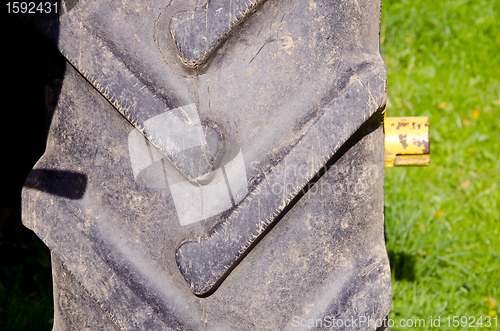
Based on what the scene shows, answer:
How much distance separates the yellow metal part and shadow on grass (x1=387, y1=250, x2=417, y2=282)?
78 cm

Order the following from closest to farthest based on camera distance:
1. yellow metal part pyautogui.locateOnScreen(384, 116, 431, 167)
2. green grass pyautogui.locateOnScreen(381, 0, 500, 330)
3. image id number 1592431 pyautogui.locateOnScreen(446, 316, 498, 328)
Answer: yellow metal part pyautogui.locateOnScreen(384, 116, 431, 167), image id number 1592431 pyautogui.locateOnScreen(446, 316, 498, 328), green grass pyautogui.locateOnScreen(381, 0, 500, 330)

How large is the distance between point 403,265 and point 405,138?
2.75 ft

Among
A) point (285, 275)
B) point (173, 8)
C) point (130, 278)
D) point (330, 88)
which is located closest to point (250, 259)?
point (285, 275)

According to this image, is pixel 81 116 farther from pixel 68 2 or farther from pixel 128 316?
pixel 128 316

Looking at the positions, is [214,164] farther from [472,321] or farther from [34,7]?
[472,321]

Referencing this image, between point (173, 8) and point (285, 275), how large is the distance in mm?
450

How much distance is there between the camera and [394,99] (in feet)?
7.22

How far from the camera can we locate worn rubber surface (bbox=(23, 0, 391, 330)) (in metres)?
0.63

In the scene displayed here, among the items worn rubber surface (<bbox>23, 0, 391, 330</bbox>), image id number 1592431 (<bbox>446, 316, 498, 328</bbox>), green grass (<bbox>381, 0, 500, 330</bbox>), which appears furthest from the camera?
green grass (<bbox>381, 0, 500, 330</bbox>)

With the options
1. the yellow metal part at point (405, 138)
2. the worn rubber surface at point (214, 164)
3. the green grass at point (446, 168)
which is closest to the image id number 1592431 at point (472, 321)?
the green grass at point (446, 168)

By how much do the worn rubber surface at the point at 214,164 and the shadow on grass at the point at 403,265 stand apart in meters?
0.95

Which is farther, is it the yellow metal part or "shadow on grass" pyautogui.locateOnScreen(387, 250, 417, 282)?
"shadow on grass" pyautogui.locateOnScreen(387, 250, 417, 282)

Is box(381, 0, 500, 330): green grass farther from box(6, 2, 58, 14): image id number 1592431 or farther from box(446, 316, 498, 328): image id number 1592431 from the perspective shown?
box(6, 2, 58, 14): image id number 1592431

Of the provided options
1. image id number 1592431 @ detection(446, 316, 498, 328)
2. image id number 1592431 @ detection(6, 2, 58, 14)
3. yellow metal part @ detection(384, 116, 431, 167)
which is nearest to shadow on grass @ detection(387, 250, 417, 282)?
image id number 1592431 @ detection(446, 316, 498, 328)
